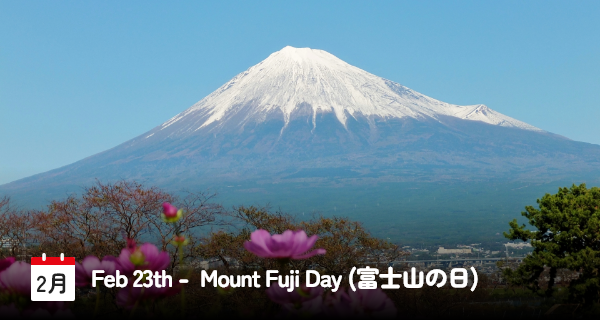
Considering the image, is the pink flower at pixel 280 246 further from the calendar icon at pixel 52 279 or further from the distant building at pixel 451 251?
the distant building at pixel 451 251

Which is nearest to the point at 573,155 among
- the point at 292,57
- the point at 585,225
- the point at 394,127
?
the point at 394,127

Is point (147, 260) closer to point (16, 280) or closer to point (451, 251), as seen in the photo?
point (16, 280)

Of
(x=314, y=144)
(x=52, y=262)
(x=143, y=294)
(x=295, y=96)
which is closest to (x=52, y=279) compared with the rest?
(x=52, y=262)

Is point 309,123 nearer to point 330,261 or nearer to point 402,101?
point 402,101

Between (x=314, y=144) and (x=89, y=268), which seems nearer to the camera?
(x=89, y=268)

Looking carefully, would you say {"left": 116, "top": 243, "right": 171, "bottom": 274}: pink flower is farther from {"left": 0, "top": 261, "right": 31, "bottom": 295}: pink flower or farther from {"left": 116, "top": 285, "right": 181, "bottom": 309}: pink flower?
{"left": 0, "top": 261, "right": 31, "bottom": 295}: pink flower

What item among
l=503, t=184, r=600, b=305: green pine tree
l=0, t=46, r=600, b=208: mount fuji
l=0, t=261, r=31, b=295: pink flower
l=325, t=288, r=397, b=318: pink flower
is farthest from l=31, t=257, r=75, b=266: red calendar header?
l=0, t=46, r=600, b=208: mount fuji

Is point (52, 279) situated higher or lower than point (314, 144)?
lower

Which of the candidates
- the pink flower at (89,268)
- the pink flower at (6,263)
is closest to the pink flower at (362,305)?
the pink flower at (89,268)
